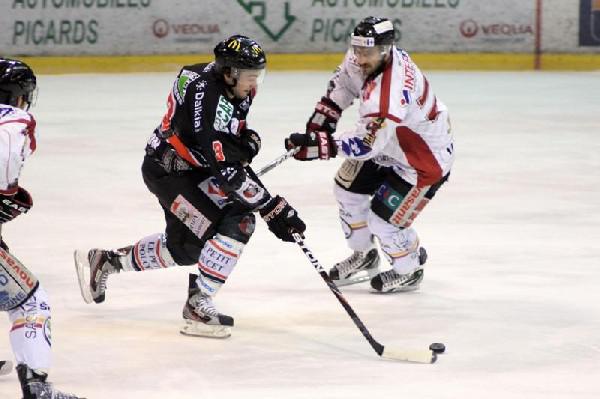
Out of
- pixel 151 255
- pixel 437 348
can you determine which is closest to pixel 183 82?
pixel 151 255

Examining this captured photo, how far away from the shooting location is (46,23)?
1452cm

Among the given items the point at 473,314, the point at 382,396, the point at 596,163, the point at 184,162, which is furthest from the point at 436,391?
the point at 596,163

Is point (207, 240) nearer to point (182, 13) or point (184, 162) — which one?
point (184, 162)

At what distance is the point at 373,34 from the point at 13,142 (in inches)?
82.3

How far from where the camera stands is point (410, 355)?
443 cm

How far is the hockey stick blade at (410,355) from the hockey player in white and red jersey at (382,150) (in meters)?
0.96

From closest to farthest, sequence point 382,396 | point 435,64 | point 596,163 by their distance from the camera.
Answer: point 382,396
point 596,163
point 435,64

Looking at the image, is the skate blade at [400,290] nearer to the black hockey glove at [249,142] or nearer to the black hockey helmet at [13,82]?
the black hockey glove at [249,142]

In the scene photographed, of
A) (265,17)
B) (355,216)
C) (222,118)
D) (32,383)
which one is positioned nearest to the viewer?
(32,383)

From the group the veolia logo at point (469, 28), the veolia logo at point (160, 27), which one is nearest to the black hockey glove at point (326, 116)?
the veolia logo at point (160, 27)

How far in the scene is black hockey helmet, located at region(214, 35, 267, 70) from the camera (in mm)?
4629

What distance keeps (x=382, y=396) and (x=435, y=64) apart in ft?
38.7

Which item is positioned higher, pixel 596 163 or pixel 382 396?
pixel 382 396

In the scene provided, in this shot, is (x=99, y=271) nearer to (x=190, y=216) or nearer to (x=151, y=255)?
(x=151, y=255)
